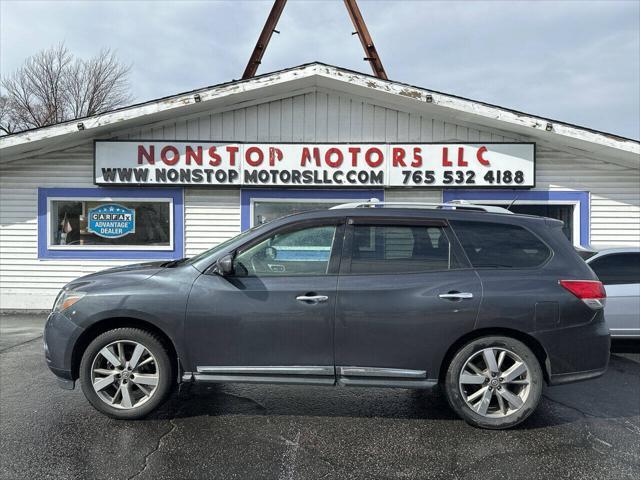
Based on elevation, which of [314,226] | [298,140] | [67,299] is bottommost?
[67,299]

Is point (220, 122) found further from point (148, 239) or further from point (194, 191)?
point (148, 239)

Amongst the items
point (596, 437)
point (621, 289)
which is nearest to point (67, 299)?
point (596, 437)

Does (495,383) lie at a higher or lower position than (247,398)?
higher

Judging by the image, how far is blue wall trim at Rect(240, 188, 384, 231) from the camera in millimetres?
9164

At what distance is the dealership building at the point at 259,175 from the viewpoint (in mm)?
8992

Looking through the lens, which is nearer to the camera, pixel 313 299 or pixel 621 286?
pixel 313 299

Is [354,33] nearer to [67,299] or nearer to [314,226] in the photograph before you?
[314,226]

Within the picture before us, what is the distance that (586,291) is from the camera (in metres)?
3.95

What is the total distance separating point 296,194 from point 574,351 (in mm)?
6054

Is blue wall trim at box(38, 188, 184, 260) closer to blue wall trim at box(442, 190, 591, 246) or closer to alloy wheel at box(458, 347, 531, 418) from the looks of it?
blue wall trim at box(442, 190, 591, 246)

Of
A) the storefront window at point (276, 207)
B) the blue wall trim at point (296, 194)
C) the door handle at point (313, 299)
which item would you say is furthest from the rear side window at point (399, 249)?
the storefront window at point (276, 207)

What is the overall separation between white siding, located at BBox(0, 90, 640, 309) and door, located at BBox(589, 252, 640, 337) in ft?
9.91

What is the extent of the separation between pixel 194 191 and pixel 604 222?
7.63 m

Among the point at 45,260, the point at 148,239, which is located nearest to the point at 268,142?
the point at 148,239
